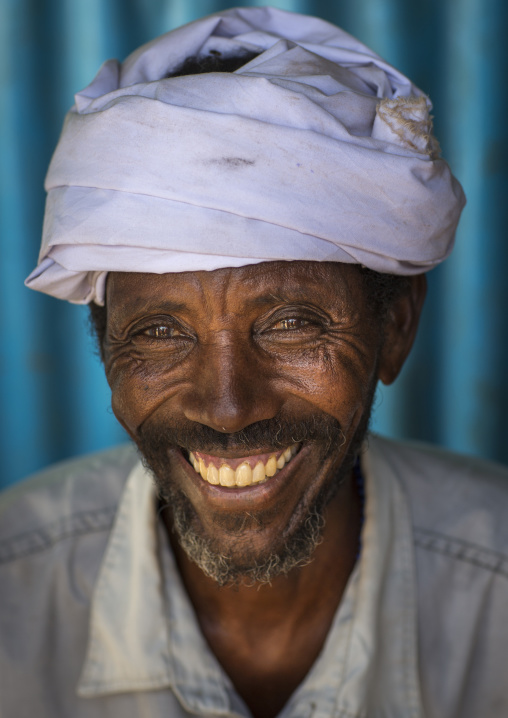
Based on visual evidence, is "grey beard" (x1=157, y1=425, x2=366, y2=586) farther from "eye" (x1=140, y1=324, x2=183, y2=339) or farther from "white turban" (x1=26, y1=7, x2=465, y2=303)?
"white turban" (x1=26, y1=7, x2=465, y2=303)

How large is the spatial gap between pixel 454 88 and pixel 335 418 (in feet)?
4.99

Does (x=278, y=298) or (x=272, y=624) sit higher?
(x=278, y=298)

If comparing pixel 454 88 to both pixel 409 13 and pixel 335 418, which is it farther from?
pixel 335 418

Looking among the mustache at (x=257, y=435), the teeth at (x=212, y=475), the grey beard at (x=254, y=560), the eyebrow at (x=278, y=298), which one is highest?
the eyebrow at (x=278, y=298)

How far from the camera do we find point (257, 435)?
71.2 inches

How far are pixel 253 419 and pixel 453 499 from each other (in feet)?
2.91

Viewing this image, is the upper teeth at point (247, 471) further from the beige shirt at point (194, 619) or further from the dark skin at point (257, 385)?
the beige shirt at point (194, 619)

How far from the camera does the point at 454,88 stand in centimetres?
284

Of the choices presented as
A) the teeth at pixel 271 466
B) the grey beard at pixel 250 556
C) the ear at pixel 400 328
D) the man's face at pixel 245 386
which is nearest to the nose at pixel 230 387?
the man's face at pixel 245 386

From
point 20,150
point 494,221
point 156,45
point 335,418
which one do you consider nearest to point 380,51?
point 494,221

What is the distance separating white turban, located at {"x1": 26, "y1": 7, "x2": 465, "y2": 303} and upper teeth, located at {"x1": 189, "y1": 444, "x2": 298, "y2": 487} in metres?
0.46

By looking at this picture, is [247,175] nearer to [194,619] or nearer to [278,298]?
[278,298]

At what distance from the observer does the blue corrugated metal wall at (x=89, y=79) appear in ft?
9.23

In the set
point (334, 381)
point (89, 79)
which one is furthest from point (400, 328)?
point (89, 79)
